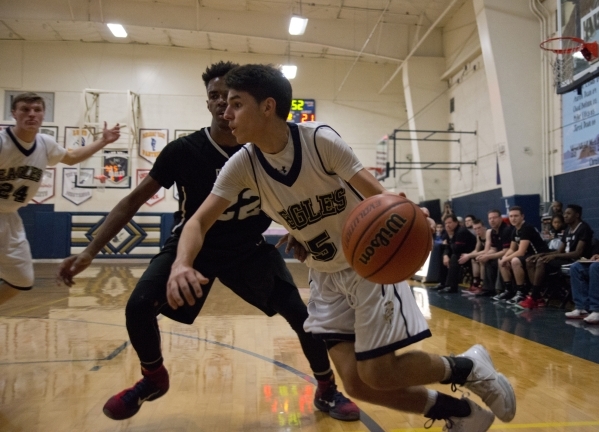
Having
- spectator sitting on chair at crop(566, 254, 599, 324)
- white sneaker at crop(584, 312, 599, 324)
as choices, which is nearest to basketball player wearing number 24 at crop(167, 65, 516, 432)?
white sneaker at crop(584, 312, 599, 324)

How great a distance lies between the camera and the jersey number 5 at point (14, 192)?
385 cm

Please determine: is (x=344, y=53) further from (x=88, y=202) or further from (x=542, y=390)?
(x=542, y=390)

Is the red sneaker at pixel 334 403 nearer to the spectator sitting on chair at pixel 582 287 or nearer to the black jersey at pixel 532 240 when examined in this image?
the spectator sitting on chair at pixel 582 287

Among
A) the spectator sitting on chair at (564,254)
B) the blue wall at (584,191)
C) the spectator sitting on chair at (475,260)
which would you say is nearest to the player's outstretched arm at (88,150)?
the spectator sitting on chair at (564,254)

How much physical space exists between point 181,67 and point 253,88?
55.8 feet

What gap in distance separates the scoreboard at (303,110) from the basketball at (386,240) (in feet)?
52.5

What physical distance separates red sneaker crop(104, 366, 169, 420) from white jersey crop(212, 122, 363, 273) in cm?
105

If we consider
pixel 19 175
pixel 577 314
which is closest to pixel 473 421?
pixel 19 175

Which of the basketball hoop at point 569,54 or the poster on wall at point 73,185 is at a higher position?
the basketball hoop at point 569,54

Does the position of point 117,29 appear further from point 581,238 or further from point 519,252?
point 581,238

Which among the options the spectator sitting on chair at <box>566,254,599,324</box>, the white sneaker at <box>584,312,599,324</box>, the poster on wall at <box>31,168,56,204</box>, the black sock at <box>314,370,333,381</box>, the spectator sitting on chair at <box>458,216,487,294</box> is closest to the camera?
the black sock at <box>314,370,333,381</box>

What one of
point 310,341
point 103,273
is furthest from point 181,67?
point 310,341

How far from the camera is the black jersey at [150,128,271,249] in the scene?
2.96 m

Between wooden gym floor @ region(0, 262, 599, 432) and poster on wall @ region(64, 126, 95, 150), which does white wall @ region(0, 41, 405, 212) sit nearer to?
poster on wall @ region(64, 126, 95, 150)
